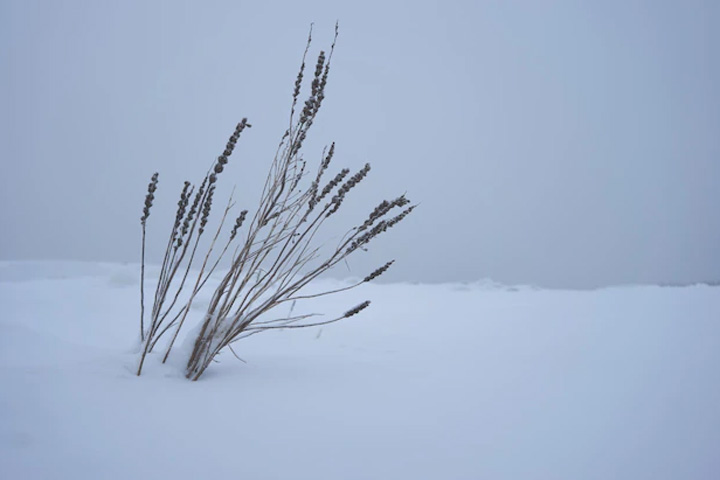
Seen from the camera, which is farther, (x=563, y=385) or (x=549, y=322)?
(x=549, y=322)

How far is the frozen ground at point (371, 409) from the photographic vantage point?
2.02 feet

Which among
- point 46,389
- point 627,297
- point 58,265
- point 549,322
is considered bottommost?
point 46,389

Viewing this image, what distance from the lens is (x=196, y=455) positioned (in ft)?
2.01

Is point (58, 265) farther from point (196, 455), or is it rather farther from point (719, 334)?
point (719, 334)

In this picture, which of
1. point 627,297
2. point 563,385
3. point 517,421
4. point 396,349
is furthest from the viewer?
point 627,297

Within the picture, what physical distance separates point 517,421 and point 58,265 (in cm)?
445

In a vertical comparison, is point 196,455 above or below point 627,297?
below

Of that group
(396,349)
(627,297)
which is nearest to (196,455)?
(396,349)

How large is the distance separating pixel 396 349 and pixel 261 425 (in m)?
0.97

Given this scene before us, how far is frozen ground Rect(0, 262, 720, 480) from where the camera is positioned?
61cm

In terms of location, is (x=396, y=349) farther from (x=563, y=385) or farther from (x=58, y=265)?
(x=58, y=265)

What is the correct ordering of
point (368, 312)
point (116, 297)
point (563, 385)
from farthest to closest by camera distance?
point (368, 312) < point (116, 297) < point (563, 385)

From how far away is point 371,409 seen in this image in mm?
895

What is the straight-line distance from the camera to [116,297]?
272 cm
